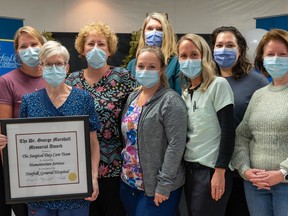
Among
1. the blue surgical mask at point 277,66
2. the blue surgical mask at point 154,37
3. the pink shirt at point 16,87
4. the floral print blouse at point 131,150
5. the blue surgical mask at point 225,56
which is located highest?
the blue surgical mask at point 154,37

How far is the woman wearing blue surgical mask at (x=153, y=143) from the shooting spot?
2061 mm

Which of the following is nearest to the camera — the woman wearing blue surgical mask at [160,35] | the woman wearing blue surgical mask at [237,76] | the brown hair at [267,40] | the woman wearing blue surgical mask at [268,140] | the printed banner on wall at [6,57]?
the woman wearing blue surgical mask at [268,140]

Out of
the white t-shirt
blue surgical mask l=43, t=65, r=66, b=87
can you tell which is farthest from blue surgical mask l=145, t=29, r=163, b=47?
blue surgical mask l=43, t=65, r=66, b=87

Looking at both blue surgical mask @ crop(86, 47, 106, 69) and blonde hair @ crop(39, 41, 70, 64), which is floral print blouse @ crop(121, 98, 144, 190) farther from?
blonde hair @ crop(39, 41, 70, 64)

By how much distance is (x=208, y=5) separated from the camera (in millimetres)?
7410

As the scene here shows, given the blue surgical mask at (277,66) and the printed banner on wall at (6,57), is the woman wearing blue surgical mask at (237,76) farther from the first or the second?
the printed banner on wall at (6,57)

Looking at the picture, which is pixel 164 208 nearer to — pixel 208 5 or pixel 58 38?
pixel 58 38

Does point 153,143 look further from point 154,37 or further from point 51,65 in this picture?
point 154,37

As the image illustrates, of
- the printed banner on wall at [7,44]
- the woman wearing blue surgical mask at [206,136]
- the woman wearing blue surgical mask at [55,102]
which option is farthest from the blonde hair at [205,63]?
the printed banner on wall at [7,44]

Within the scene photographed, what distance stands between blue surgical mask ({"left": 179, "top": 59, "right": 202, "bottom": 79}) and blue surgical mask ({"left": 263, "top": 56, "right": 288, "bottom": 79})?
0.40 meters

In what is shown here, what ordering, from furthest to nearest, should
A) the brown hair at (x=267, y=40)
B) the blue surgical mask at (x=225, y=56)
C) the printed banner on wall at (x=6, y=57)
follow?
the printed banner on wall at (x=6, y=57) → the blue surgical mask at (x=225, y=56) → the brown hair at (x=267, y=40)

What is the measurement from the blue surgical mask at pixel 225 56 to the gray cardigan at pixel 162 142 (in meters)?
0.52

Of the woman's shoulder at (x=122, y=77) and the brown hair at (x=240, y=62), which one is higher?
the brown hair at (x=240, y=62)

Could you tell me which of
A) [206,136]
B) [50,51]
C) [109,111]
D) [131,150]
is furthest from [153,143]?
[50,51]
